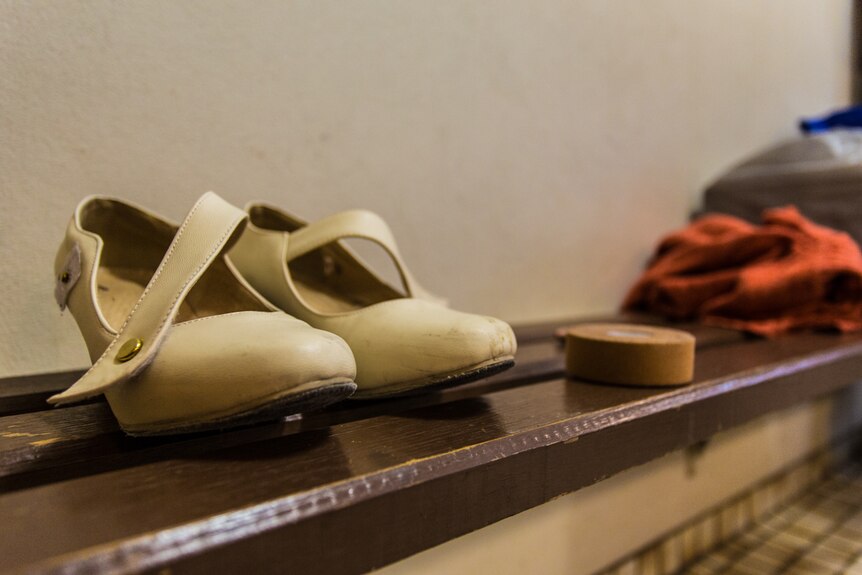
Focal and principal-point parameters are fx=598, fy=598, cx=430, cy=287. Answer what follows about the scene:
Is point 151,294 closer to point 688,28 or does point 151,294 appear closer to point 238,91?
point 238,91

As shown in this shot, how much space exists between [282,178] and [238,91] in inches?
3.6

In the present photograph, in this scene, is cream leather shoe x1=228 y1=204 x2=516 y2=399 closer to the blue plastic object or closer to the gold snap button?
the gold snap button

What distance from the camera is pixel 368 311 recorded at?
1.35 ft

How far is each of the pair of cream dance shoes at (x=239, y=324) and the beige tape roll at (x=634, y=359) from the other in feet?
0.45

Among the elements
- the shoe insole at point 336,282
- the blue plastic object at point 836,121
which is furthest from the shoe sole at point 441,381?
the blue plastic object at point 836,121

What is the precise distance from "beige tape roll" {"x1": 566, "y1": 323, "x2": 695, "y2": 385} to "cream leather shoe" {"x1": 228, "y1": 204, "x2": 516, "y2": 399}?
14cm

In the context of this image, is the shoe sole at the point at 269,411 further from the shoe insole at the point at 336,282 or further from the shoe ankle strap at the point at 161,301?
the shoe insole at the point at 336,282

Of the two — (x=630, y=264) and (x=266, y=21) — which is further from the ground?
(x=266, y=21)

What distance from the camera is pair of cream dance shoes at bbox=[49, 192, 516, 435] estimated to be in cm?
29

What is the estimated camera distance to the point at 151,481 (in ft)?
0.88

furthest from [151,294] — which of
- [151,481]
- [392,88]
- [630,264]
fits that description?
[630,264]

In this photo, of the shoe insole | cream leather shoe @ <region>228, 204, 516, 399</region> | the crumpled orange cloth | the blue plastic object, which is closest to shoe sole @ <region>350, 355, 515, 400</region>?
cream leather shoe @ <region>228, 204, 516, 399</region>

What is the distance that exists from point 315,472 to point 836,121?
145 centimetres

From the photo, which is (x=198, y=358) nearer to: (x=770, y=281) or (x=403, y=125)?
(x=403, y=125)
